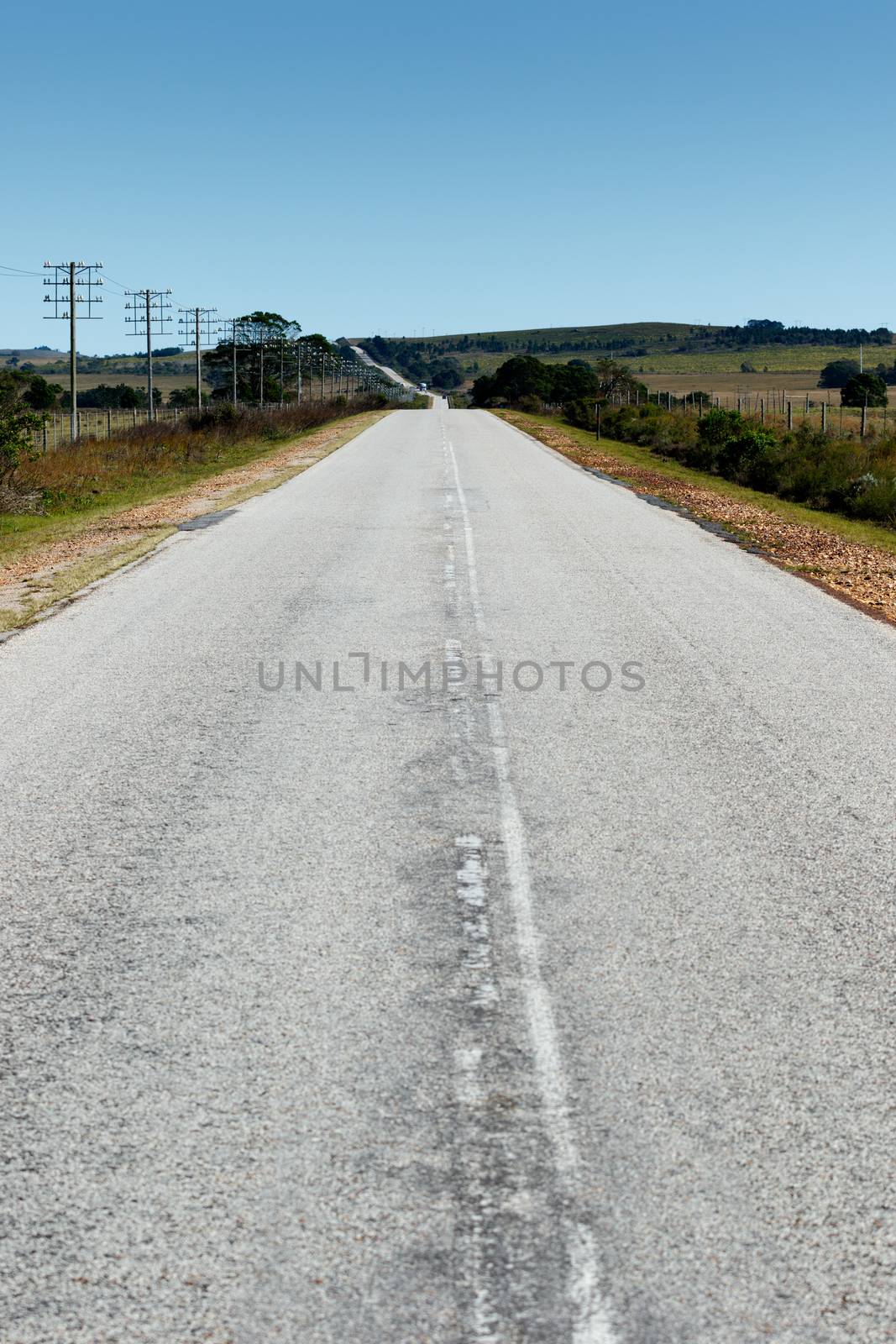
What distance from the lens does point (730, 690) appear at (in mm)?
9500

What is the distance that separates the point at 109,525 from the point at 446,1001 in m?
16.9

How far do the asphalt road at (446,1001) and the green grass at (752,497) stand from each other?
1132cm

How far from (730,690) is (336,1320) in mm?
6967

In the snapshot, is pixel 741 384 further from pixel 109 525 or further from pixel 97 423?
pixel 109 525

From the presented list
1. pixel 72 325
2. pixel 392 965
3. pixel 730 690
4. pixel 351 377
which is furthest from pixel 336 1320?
pixel 351 377

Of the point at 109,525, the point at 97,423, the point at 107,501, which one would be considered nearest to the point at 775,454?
the point at 107,501

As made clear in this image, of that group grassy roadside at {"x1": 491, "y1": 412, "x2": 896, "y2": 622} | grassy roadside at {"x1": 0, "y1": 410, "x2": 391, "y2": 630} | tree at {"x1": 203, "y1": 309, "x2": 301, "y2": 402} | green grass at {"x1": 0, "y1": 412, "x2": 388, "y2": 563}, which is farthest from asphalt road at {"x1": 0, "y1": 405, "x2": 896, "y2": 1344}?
tree at {"x1": 203, "y1": 309, "x2": 301, "y2": 402}

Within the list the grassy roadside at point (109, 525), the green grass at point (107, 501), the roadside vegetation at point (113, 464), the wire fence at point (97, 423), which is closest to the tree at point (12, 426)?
the roadside vegetation at point (113, 464)

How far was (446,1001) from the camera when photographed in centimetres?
465

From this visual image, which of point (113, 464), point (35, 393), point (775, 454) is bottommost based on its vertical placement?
point (113, 464)

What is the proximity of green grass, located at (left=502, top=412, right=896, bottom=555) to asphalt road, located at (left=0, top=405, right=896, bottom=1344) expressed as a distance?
11.3m

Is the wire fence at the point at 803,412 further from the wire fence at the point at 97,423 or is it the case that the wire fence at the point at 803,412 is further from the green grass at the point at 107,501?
the wire fence at the point at 97,423

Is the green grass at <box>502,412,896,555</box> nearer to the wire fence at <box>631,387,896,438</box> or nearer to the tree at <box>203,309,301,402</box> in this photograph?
the wire fence at <box>631,387,896,438</box>

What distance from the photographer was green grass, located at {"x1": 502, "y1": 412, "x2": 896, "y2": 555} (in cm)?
2083
